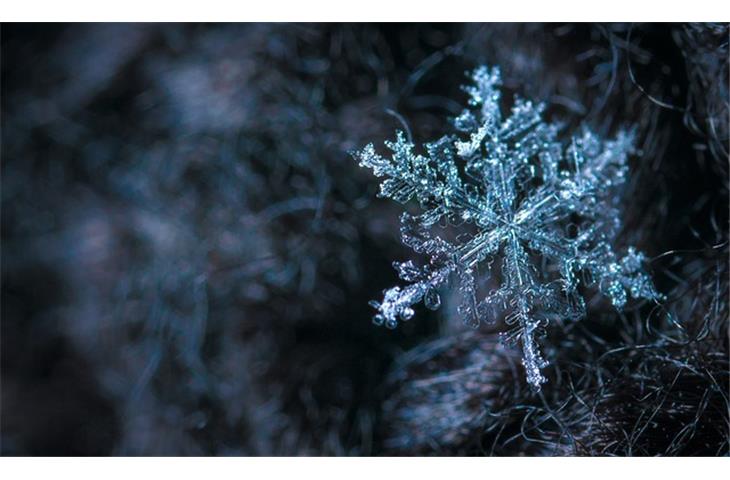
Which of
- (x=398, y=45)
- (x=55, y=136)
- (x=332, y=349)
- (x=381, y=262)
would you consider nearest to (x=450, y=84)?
(x=398, y=45)

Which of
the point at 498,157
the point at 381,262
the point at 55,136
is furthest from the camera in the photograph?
the point at 55,136

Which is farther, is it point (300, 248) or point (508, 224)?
point (300, 248)

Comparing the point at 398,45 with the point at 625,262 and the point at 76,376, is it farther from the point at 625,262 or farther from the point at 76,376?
the point at 76,376
